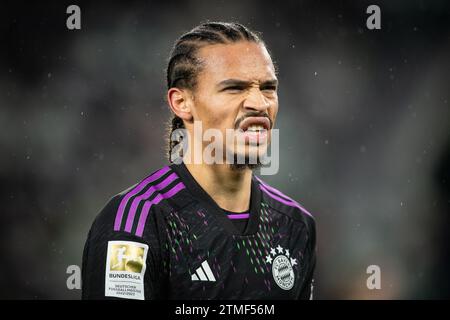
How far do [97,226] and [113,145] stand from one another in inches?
199

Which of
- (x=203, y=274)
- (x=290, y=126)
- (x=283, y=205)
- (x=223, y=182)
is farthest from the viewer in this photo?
(x=290, y=126)

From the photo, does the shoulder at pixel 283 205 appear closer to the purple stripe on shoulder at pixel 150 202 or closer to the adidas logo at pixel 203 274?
the purple stripe on shoulder at pixel 150 202

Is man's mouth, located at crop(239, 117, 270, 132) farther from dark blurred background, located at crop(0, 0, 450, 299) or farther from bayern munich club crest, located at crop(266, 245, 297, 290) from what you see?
dark blurred background, located at crop(0, 0, 450, 299)

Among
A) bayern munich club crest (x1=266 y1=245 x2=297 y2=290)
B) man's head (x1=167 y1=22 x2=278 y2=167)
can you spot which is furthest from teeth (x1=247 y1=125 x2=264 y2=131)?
bayern munich club crest (x1=266 y1=245 x2=297 y2=290)

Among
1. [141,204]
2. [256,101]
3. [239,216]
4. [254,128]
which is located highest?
[256,101]

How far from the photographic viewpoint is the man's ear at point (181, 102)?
153 inches

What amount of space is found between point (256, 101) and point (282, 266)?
986mm

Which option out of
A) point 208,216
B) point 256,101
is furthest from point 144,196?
point 256,101

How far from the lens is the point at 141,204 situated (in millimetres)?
3619

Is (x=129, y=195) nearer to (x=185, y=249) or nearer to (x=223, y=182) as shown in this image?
(x=185, y=249)

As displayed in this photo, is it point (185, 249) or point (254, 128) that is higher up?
point (254, 128)

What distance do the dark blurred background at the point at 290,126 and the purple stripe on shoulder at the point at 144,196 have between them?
4588 mm

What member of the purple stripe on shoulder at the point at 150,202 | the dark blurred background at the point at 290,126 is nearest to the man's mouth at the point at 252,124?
the purple stripe on shoulder at the point at 150,202

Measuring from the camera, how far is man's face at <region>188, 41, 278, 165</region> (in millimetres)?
3627
